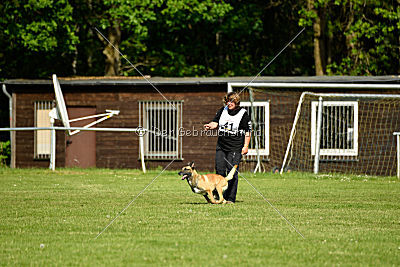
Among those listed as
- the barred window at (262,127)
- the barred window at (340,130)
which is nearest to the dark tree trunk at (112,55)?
the barred window at (262,127)

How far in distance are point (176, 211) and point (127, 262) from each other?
402 cm

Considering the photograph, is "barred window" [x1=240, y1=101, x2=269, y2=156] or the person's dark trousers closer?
the person's dark trousers

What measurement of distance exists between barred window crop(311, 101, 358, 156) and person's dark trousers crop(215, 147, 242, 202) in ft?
37.9

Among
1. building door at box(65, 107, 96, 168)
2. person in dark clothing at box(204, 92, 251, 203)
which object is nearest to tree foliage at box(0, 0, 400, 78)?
building door at box(65, 107, 96, 168)

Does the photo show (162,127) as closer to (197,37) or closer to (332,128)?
(332,128)

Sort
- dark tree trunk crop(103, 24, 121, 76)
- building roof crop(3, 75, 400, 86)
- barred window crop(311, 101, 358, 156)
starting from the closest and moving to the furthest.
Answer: building roof crop(3, 75, 400, 86) < barred window crop(311, 101, 358, 156) < dark tree trunk crop(103, 24, 121, 76)

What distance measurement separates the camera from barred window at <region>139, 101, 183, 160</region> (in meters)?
24.6

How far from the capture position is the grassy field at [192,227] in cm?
707

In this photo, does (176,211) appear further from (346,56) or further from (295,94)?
(346,56)

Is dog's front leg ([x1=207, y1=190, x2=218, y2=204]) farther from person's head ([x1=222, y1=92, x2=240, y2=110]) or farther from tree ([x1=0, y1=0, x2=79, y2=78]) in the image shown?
tree ([x1=0, y1=0, x2=79, y2=78])

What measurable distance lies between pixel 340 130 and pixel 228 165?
12.3 meters

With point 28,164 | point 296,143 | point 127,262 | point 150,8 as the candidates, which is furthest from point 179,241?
point 150,8

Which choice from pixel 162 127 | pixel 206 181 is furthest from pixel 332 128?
pixel 206 181

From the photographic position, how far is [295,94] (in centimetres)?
2380
